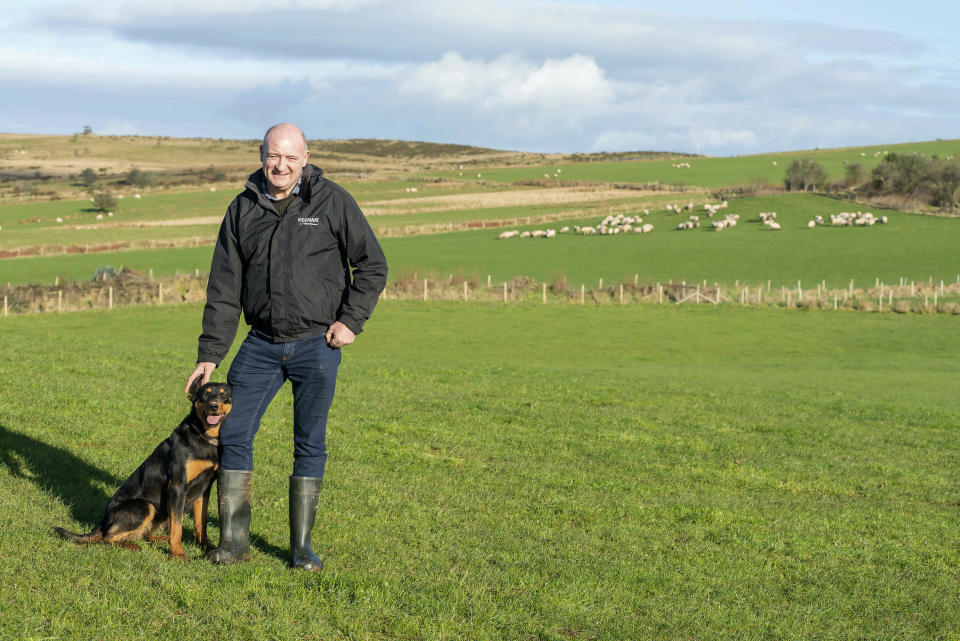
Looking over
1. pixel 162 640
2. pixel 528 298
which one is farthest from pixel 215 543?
pixel 528 298

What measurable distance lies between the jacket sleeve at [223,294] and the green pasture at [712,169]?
126105mm

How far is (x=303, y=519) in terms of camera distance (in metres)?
7.05

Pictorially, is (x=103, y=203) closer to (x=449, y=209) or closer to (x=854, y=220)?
(x=449, y=209)

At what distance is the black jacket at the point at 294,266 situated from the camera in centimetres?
668

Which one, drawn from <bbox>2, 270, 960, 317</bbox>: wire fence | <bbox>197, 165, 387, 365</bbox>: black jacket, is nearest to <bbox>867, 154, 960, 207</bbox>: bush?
<bbox>2, 270, 960, 317</bbox>: wire fence

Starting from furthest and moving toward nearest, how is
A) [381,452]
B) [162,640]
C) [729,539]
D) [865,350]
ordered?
[865,350] < [381,452] < [729,539] < [162,640]

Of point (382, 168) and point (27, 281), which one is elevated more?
point (382, 168)

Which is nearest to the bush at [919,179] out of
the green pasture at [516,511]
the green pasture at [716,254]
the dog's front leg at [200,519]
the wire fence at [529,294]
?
the green pasture at [716,254]

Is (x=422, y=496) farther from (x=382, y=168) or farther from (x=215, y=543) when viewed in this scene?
(x=382, y=168)

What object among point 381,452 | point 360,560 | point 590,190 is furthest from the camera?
point 590,190

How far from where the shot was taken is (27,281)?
5231cm

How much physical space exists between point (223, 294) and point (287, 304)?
0.61 m

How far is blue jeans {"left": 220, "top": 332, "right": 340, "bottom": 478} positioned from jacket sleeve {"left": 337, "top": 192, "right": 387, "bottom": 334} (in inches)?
12.0

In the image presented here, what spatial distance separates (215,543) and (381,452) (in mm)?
4884
